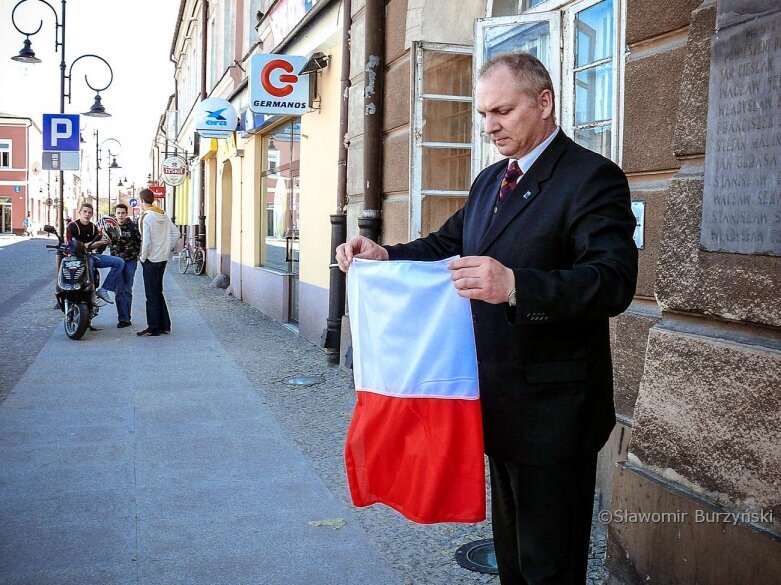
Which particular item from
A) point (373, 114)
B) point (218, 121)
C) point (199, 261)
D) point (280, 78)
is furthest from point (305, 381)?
point (199, 261)

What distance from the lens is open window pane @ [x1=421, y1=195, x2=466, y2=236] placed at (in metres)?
7.03

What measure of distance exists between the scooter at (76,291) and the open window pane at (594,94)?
23.4ft

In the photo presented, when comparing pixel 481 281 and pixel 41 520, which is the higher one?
pixel 481 281

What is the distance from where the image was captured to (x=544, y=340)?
2.33 m

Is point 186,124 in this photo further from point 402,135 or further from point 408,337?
point 408,337

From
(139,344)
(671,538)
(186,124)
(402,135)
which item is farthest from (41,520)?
(186,124)

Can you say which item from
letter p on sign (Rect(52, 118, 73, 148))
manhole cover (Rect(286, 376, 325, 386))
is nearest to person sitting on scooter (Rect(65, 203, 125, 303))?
manhole cover (Rect(286, 376, 325, 386))

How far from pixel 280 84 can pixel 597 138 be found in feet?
19.4

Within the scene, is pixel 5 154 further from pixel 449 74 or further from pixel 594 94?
pixel 594 94

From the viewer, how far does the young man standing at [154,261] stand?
10.7 m

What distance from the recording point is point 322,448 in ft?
18.1

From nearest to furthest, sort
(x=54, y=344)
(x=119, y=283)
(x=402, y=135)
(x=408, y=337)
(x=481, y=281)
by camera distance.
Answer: (x=481, y=281)
(x=408, y=337)
(x=402, y=135)
(x=54, y=344)
(x=119, y=283)

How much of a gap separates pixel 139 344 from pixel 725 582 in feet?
27.4

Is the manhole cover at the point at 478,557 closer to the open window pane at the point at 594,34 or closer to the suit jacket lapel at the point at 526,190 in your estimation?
the suit jacket lapel at the point at 526,190
